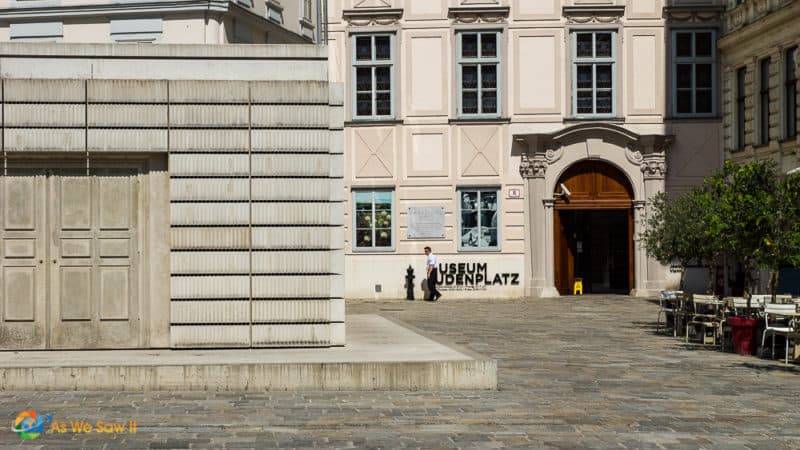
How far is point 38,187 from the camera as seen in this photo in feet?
52.9

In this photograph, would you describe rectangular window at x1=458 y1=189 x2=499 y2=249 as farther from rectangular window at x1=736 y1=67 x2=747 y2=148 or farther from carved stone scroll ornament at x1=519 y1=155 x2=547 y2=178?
rectangular window at x1=736 y1=67 x2=747 y2=148

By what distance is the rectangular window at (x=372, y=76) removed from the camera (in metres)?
38.1

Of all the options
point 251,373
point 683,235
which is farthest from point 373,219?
point 251,373

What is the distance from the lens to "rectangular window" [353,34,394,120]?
125ft

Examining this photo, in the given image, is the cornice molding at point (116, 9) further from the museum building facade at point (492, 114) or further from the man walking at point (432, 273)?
the man walking at point (432, 273)

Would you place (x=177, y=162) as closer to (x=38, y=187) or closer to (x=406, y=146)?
(x=38, y=187)

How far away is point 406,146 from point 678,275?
8342 mm

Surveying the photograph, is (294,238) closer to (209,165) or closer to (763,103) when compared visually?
(209,165)

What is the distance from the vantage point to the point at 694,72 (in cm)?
3800

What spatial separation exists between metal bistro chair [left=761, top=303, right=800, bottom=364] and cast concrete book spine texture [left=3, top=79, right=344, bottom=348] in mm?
6305

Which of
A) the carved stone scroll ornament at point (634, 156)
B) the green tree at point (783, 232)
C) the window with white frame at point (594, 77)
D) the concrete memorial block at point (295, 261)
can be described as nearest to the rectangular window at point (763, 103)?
the carved stone scroll ornament at point (634, 156)

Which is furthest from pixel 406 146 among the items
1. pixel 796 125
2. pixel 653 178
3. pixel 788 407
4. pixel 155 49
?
pixel 788 407

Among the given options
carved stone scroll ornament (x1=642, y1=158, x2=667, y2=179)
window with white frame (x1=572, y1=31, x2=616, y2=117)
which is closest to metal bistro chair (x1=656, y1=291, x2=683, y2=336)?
carved stone scroll ornament (x1=642, y1=158, x2=667, y2=179)

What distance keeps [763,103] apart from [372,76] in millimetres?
10569
